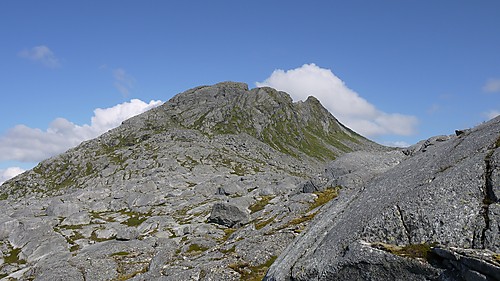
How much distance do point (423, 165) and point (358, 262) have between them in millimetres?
9927

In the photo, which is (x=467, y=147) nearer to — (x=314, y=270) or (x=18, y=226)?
(x=314, y=270)

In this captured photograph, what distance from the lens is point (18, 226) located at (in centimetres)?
12094

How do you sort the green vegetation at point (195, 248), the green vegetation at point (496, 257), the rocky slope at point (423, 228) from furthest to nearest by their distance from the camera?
the green vegetation at point (195, 248), the rocky slope at point (423, 228), the green vegetation at point (496, 257)

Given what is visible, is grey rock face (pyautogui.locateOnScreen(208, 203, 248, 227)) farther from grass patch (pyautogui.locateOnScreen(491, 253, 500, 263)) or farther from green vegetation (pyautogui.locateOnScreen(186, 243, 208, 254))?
grass patch (pyautogui.locateOnScreen(491, 253, 500, 263))

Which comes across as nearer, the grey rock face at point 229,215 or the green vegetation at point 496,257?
the green vegetation at point 496,257

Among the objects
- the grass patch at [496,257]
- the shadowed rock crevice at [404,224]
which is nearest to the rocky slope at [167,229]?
the shadowed rock crevice at [404,224]

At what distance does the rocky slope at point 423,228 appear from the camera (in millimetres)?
17453

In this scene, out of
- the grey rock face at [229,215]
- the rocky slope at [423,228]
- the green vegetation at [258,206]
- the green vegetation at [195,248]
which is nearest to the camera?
the rocky slope at [423,228]

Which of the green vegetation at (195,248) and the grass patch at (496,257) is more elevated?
the grass patch at (496,257)

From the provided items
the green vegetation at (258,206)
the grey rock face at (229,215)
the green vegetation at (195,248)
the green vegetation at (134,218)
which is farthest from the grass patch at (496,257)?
the green vegetation at (134,218)

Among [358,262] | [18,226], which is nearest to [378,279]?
[358,262]

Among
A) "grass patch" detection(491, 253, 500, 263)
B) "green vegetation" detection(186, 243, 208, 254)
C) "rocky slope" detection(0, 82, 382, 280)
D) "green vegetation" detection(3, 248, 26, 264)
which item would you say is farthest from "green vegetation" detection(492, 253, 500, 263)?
"green vegetation" detection(3, 248, 26, 264)

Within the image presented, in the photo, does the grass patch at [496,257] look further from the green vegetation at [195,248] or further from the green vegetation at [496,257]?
the green vegetation at [195,248]

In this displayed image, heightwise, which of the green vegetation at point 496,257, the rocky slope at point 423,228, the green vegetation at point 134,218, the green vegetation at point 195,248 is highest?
the green vegetation at point 134,218
